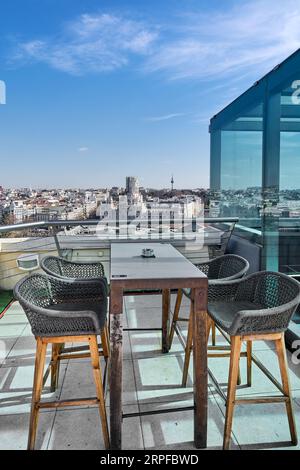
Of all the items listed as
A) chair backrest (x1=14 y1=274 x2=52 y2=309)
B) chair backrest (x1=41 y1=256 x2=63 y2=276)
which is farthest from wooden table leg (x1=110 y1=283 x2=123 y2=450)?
chair backrest (x1=41 y1=256 x2=63 y2=276)

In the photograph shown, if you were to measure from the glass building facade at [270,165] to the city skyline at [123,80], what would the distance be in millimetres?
266

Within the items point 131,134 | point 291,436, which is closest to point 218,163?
point 131,134

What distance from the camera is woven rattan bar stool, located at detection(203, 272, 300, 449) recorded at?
5.76ft

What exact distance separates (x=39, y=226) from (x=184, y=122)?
3.62 meters

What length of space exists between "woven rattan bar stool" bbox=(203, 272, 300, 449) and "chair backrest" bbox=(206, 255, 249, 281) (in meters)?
0.26

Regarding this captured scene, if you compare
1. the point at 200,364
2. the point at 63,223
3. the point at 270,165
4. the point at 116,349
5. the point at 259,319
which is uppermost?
the point at 270,165

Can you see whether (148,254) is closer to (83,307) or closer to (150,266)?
(150,266)

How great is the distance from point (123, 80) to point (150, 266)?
473 centimetres

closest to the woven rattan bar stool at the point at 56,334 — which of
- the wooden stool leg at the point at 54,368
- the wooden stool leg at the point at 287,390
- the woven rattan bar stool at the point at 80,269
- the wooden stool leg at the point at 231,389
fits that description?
the wooden stool leg at the point at 54,368

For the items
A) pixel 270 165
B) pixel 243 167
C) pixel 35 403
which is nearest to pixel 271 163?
pixel 270 165

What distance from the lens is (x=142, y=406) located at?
2.19m

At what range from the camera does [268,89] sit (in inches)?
140

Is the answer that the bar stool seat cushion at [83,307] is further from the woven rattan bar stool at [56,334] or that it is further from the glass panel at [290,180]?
the glass panel at [290,180]

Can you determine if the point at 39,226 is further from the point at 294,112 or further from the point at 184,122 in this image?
the point at 184,122
